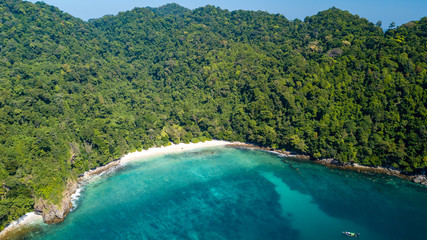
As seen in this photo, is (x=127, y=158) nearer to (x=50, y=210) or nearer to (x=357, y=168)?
(x=50, y=210)

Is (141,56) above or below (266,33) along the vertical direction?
below

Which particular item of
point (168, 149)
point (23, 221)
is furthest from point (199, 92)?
point (23, 221)

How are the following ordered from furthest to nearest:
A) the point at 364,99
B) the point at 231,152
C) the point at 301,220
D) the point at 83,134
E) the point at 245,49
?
the point at 245,49, the point at 231,152, the point at 364,99, the point at 83,134, the point at 301,220

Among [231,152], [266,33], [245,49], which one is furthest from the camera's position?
[266,33]

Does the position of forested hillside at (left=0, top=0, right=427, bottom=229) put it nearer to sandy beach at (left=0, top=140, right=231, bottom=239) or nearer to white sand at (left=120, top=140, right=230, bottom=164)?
sandy beach at (left=0, top=140, right=231, bottom=239)

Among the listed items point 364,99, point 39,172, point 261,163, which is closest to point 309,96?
point 364,99

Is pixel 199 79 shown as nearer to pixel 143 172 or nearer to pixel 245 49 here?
pixel 245 49

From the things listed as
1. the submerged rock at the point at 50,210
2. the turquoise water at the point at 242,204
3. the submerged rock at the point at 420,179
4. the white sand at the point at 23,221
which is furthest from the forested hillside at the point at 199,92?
the turquoise water at the point at 242,204
